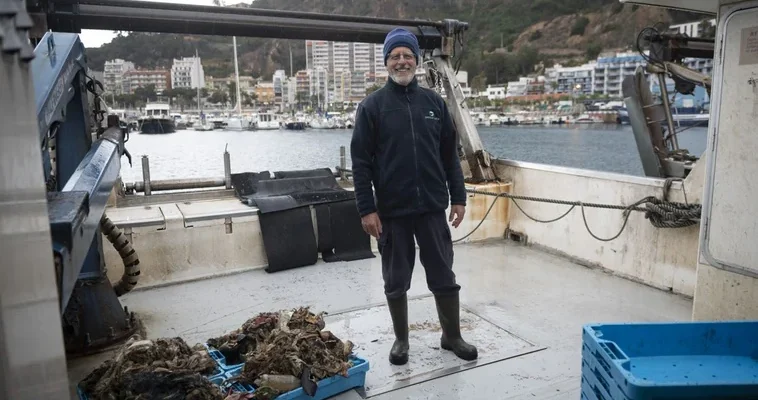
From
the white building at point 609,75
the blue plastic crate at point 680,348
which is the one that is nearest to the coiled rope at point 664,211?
the blue plastic crate at point 680,348

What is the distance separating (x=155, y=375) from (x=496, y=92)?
309 feet

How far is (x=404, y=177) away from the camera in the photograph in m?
2.93

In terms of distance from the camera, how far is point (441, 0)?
234 feet

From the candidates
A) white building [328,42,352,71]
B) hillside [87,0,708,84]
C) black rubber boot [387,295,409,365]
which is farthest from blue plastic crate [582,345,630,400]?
white building [328,42,352,71]

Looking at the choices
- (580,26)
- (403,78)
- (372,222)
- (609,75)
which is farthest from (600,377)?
(609,75)

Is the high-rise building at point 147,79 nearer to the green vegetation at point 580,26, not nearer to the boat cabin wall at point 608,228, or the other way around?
the green vegetation at point 580,26

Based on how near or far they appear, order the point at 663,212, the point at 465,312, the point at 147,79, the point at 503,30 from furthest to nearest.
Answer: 1. the point at 147,79
2. the point at 503,30
3. the point at 663,212
4. the point at 465,312

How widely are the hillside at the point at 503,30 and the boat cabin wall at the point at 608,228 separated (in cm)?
6350

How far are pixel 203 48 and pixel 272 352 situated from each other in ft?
377

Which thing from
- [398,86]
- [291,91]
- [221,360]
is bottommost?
[221,360]

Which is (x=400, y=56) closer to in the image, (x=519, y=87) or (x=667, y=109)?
(x=667, y=109)

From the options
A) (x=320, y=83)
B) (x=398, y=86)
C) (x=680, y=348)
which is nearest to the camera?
(x=680, y=348)

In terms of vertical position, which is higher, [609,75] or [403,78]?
[609,75]

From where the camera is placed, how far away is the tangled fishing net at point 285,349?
2594 millimetres
